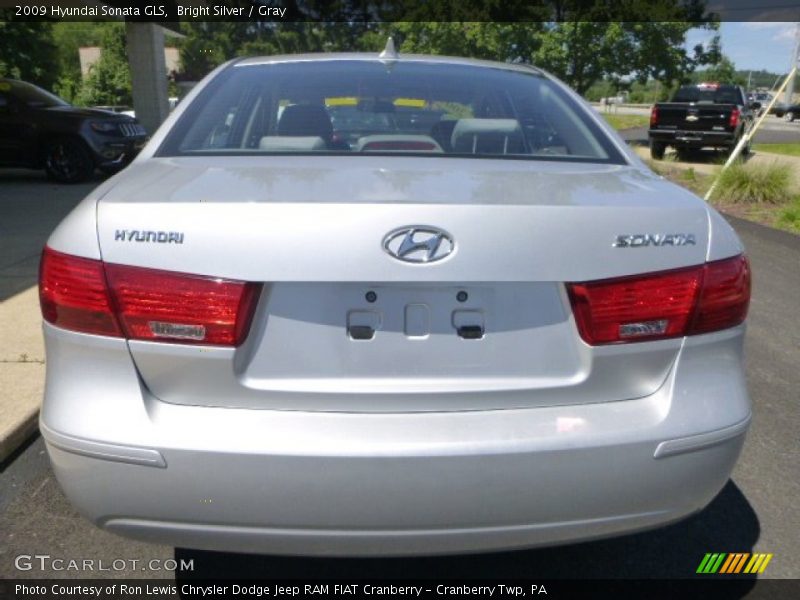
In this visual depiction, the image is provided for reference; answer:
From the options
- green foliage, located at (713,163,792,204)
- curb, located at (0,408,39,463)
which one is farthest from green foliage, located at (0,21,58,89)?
curb, located at (0,408,39,463)

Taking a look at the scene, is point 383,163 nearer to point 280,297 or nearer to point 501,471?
point 280,297

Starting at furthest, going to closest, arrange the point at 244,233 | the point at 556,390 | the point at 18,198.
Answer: the point at 18,198 < the point at 556,390 < the point at 244,233

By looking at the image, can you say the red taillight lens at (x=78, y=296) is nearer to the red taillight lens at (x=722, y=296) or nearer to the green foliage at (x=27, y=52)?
the red taillight lens at (x=722, y=296)

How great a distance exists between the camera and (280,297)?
6.09ft

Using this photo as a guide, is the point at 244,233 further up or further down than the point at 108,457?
further up

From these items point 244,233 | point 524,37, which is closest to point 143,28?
point 524,37

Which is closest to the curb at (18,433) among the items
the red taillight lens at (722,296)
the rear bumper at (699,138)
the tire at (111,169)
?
the red taillight lens at (722,296)

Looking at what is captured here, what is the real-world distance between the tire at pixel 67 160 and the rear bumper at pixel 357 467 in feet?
36.7

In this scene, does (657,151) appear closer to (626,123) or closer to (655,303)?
(655,303)

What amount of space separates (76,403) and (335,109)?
160 cm

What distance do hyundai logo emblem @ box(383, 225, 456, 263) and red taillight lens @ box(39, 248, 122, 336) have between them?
2.33 feet

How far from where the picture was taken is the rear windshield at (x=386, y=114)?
269 cm

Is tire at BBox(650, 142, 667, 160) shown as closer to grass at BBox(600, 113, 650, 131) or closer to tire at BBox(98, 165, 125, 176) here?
tire at BBox(98, 165, 125, 176)

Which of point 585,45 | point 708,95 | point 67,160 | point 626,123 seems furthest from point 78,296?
point 626,123
